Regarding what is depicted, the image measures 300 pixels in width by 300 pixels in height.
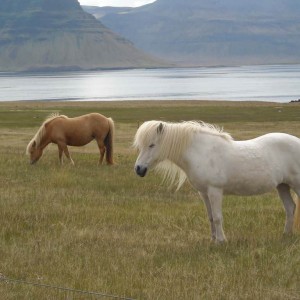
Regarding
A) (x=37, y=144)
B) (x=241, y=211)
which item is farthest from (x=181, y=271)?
(x=37, y=144)

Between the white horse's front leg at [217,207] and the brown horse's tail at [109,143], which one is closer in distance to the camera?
the white horse's front leg at [217,207]

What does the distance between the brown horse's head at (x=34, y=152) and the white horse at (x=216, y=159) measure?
9.72 metres

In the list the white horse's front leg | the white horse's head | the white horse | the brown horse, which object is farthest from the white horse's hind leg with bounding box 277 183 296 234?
the brown horse

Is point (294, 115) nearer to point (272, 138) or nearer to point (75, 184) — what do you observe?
point (75, 184)

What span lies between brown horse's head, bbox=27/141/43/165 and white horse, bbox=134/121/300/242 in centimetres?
972

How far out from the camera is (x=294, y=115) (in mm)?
55500

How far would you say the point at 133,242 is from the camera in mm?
8922

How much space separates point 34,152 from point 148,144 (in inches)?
403

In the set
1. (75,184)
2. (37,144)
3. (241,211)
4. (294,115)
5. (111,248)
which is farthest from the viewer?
(294,115)

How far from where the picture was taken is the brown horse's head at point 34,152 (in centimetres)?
1853

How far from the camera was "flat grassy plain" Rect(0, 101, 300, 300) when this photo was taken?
689 cm

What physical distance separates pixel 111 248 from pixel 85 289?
69.9 inches

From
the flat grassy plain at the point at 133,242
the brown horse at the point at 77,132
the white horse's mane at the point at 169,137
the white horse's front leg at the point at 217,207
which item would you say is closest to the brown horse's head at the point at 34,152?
the brown horse at the point at 77,132

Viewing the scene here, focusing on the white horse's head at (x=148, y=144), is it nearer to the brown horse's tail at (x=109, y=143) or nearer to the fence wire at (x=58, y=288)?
the fence wire at (x=58, y=288)
